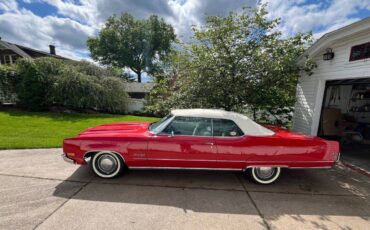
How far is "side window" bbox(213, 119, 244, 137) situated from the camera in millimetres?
3529

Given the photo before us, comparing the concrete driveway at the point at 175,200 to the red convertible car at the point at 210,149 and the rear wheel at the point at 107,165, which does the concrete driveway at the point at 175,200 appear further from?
the red convertible car at the point at 210,149

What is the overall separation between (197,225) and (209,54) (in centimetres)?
433

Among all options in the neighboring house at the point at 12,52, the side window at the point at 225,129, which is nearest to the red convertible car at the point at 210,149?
the side window at the point at 225,129

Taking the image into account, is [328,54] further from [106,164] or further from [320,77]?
[106,164]

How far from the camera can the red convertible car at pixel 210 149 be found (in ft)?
11.2

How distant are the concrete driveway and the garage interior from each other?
3212 mm

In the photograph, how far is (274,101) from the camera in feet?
20.4

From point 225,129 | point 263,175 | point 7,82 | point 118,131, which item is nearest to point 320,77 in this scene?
point 263,175

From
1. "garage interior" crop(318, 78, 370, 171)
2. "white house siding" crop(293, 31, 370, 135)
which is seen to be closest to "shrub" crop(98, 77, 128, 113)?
"white house siding" crop(293, 31, 370, 135)

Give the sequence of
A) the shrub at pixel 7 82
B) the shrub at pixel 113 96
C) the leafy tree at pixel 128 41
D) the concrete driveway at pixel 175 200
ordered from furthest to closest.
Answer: the leafy tree at pixel 128 41, the shrub at pixel 113 96, the shrub at pixel 7 82, the concrete driveway at pixel 175 200

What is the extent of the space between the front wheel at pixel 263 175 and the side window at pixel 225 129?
2.37 feet

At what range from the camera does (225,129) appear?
11.8 feet

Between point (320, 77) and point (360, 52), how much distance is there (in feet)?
4.15

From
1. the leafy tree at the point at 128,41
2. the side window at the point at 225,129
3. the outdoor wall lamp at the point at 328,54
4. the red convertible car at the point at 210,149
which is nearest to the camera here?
the red convertible car at the point at 210,149
